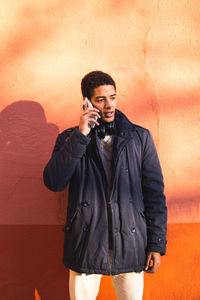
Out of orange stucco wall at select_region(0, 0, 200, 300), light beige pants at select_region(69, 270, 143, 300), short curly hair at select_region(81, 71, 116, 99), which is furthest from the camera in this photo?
orange stucco wall at select_region(0, 0, 200, 300)

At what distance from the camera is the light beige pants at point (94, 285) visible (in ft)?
7.63

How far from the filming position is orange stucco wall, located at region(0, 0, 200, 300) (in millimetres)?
2992

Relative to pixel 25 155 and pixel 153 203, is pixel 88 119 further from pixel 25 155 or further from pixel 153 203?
pixel 25 155

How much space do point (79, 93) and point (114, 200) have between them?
119 cm

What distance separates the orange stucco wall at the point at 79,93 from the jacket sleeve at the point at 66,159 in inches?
29.8

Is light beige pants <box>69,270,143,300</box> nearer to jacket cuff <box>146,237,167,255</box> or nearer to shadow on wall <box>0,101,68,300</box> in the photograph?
jacket cuff <box>146,237,167,255</box>

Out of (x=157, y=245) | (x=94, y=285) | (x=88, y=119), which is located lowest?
(x=94, y=285)

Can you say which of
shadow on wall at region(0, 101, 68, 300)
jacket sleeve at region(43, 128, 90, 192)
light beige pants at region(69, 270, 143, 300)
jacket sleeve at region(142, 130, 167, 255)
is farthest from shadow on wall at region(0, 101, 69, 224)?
jacket sleeve at region(142, 130, 167, 255)

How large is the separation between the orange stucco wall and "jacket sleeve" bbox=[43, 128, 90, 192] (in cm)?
76

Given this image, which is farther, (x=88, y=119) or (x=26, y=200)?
(x=26, y=200)

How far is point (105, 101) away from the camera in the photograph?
7.87 ft

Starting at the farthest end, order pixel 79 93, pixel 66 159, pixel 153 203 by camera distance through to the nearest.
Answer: pixel 79 93
pixel 153 203
pixel 66 159

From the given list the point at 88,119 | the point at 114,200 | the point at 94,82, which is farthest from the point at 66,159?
the point at 94,82

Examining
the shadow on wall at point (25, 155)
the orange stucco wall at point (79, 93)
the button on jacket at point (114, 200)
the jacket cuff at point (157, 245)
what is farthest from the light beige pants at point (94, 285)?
the shadow on wall at point (25, 155)
